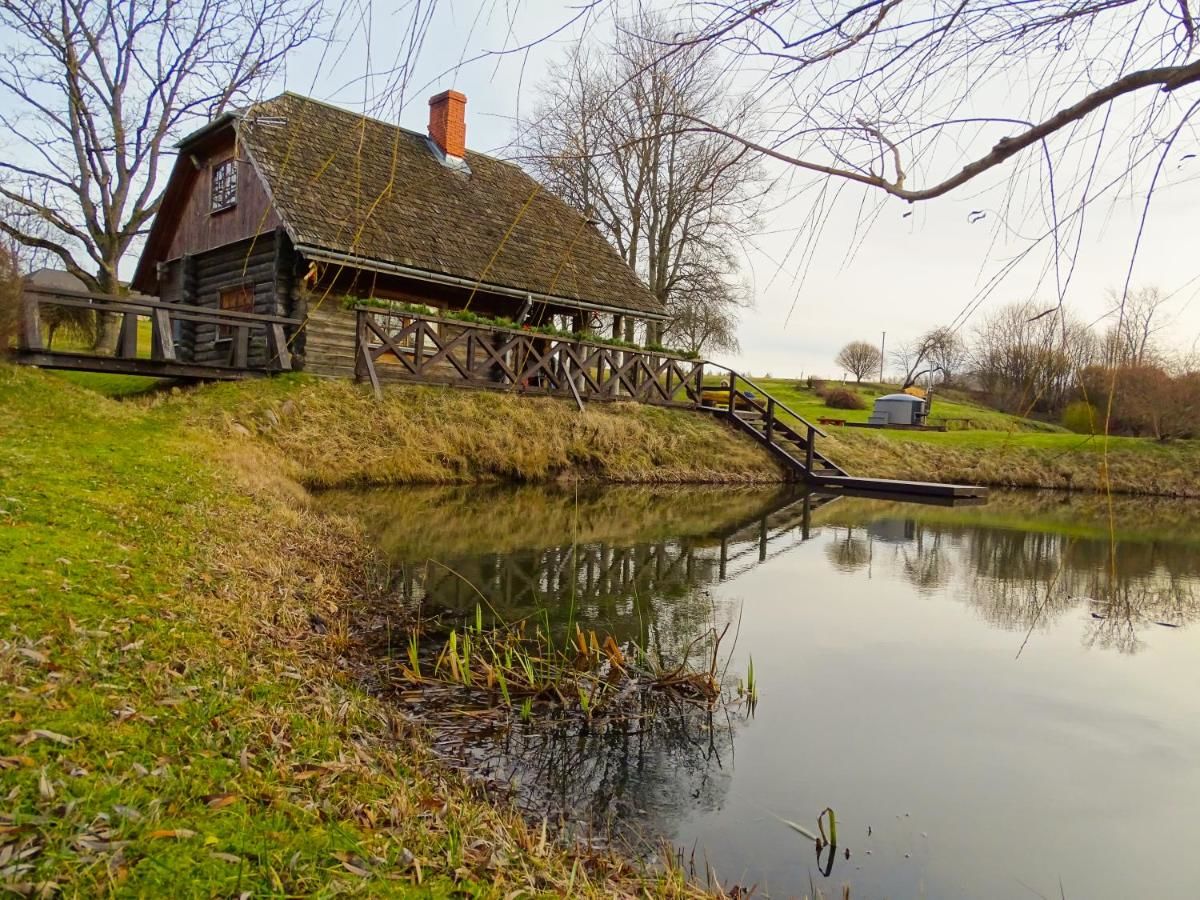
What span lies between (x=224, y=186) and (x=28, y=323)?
6514 mm

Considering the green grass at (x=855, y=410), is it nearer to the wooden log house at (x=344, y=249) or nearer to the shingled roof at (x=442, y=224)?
the shingled roof at (x=442, y=224)

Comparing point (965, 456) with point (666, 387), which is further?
point (965, 456)

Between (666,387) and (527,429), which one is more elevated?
(666,387)

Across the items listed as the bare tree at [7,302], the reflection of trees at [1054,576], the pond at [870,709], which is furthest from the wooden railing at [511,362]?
the reflection of trees at [1054,576]

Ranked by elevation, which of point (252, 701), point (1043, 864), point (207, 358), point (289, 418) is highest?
point (207, 358)

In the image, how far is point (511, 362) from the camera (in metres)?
16.1

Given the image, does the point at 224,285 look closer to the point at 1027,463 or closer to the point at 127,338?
the point at 127,338

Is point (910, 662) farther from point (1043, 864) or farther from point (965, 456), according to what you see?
point (965, 456)

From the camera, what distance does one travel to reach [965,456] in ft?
70.2

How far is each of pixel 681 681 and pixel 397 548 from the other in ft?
12.7

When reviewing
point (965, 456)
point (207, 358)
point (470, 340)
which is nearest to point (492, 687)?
point (470, 340)

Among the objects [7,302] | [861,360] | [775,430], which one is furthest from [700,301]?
[861,360]

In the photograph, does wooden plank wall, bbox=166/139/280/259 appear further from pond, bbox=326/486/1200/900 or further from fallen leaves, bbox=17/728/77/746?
fallen leaves, bbox=17/728/77/746

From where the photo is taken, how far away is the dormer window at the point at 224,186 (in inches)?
591
